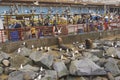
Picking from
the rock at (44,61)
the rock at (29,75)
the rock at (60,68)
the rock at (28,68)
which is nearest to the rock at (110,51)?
the rock at (60,68)

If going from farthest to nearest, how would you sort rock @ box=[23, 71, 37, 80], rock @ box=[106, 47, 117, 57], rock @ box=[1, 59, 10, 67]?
1. rock @ box=[106, 47, 117, 57]
2. rock @ box=[1, 59, 10, 67]
3. rock @ box=[23, 71, 37, 80]

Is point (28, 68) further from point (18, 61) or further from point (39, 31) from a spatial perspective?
point (39, 31)

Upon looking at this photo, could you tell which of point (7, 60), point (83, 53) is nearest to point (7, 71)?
point (7, 60)

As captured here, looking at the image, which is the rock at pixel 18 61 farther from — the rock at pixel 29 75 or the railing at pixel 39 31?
the railing at pixel 39 31

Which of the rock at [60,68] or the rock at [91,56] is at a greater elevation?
the rock at [60,68]

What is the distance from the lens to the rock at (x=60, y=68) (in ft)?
50.7

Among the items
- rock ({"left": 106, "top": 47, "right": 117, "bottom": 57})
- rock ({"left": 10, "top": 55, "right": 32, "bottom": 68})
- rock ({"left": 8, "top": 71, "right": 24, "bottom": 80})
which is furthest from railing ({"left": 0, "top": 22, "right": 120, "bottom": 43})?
rock ({"left": 8, "top": 71, "right": 24, "bottom": 80})

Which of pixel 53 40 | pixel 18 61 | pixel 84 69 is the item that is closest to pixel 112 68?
pixel 84 69

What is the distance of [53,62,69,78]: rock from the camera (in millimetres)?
15462

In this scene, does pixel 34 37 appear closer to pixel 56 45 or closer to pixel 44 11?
pixel 56 45

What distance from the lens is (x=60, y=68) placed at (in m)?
15.7

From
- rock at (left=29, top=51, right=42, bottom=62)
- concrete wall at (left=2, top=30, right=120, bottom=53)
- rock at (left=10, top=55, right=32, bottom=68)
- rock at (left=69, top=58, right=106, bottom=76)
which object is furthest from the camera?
concrete wall at (left=2, top=30, right=120, bottom=53)

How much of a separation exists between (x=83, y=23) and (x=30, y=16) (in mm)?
5763

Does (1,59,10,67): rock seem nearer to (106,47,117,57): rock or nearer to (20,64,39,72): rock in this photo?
(20,64,39,72): rock
